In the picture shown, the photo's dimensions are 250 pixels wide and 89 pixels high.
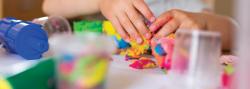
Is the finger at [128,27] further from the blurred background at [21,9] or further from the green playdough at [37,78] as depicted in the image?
the blurred background at [21,9]

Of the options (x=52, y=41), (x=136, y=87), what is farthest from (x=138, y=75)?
(x=52, y=41)

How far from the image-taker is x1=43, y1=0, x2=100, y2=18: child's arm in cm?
84

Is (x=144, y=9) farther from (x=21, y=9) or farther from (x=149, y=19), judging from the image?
(x=21, y=9)

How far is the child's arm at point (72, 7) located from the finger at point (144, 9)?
0.67ft

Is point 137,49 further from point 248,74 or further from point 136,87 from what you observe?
point 248,74

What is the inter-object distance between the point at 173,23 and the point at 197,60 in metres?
0.23

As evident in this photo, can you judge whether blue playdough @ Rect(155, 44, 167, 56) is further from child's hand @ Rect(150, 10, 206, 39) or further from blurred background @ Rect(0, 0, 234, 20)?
blurred background @ Rect(0, 0, 234, 20)

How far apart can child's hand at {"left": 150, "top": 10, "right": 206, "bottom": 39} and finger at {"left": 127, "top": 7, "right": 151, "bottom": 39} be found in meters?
0.01

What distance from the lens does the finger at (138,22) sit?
62cm

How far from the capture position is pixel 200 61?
403 millimetres

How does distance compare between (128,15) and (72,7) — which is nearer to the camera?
(128,15)

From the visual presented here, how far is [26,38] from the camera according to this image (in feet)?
1.72

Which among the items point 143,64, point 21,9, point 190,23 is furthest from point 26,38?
point 21,9

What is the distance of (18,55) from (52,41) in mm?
62
